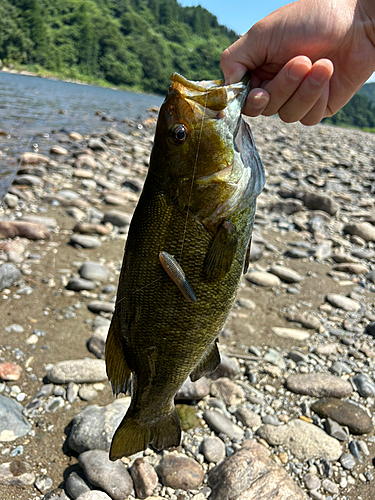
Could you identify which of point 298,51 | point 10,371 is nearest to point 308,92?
point 298,51

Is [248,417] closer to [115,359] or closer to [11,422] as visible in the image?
[11,422]

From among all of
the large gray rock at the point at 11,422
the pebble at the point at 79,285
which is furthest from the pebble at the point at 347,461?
the pebble at the point at 79,285

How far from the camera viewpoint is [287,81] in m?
2.42

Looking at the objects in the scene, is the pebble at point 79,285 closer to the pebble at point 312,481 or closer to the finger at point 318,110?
the pebble at point 312,481

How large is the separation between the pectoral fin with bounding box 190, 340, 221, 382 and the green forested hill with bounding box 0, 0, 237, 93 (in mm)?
68187

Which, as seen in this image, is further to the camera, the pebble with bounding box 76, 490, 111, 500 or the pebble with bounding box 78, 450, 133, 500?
the pebble with bounding box 78, 450, 133, 500

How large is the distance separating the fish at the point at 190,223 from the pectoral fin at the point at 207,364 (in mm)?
318

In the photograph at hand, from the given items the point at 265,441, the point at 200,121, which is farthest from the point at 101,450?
the point at 200,121

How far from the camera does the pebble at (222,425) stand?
377cm

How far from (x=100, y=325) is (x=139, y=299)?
3018mm

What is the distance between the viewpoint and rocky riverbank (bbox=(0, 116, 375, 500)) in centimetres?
322

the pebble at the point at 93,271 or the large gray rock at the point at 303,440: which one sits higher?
the pebble at the point at 93,271

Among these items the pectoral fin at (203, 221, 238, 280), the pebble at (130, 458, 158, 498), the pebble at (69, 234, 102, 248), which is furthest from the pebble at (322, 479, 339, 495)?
the pebble at (69, 234, 102, 248)

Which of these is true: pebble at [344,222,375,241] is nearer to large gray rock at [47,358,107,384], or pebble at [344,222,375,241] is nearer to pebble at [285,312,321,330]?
pebble at [285,312,321,330]
